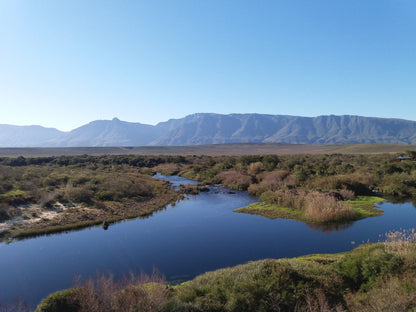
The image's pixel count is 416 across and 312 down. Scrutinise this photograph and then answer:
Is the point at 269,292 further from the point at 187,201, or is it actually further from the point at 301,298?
the point at 187,201

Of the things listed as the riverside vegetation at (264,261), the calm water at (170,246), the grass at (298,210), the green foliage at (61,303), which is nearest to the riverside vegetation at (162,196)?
the grass at (298,210)

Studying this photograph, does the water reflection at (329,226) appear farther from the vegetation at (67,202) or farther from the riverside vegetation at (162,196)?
the vegetation at (67,202)

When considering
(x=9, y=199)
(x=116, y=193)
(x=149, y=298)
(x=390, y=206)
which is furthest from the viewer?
(x=116, y=193)

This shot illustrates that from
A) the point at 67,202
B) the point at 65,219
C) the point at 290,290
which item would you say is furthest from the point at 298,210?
the point at 67,202

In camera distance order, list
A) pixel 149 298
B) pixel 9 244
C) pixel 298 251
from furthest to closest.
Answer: pixel 9 244 < pixel 298 251 < pixel 149 298

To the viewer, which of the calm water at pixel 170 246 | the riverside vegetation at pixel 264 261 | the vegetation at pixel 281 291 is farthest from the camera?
the calm water at pixel 170 246

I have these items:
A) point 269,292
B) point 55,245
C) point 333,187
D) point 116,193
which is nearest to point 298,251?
point 269,292

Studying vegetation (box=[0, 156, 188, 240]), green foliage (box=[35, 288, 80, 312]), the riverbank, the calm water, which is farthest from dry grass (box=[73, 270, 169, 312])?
vegetation (box=[0, 156, 188, 240])
